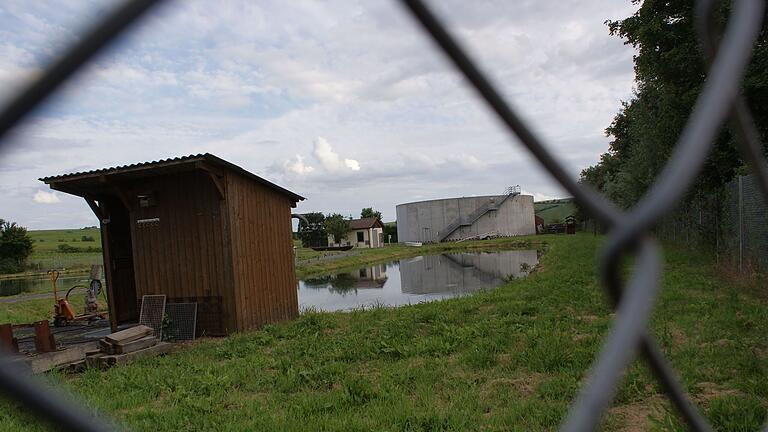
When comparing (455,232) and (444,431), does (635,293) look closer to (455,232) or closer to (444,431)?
(444,431)

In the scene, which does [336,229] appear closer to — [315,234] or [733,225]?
[315,234]

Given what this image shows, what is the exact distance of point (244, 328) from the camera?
28.8 feet

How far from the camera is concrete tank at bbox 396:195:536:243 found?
54438 mm

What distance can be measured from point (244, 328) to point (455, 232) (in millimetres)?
47087

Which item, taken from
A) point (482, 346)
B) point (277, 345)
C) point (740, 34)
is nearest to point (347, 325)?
point (277, 345)

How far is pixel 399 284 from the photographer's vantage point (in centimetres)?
2047

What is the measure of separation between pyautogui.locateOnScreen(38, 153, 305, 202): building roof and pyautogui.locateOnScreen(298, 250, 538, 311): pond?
5291mm

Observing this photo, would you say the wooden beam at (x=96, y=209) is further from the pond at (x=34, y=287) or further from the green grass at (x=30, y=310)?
the pond at (x=34, y=287)

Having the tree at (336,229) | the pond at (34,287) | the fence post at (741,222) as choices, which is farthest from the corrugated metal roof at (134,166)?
the tree at (336,229)

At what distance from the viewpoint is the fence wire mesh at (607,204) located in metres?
0.32

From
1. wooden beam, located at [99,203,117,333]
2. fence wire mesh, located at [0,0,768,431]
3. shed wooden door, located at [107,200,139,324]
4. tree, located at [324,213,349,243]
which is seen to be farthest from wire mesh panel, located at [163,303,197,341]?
tree, located at [324,213,349,243]

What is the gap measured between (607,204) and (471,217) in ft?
180

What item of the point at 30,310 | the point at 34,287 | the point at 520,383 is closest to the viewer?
the point at 520,383

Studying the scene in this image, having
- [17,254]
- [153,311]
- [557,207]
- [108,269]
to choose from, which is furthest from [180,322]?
[17,254]
